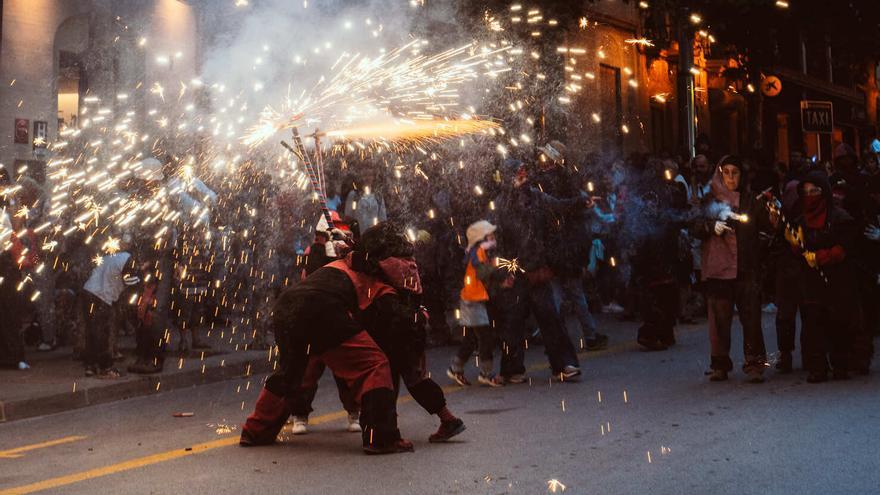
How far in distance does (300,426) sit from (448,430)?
1085 mm

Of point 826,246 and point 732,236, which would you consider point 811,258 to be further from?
point 732,236

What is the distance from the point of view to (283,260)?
1249 centimetres

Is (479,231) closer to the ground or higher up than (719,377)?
higher up

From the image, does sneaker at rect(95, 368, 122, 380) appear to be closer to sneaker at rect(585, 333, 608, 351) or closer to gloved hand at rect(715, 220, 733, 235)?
sneaker at rect(585, 333, 608, 351)

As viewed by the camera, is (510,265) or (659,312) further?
(659,312)

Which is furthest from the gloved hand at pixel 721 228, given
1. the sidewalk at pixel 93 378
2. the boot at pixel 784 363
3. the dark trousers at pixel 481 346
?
the sidewalk at pixel 93 378

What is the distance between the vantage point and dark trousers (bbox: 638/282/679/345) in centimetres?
1162

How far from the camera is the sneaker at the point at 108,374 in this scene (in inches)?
406

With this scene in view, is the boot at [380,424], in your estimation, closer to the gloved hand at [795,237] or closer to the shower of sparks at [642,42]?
the gloved hand at [795,237]

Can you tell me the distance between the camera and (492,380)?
375 inches

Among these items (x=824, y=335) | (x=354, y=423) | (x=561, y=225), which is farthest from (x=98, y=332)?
(x=824, y=335)

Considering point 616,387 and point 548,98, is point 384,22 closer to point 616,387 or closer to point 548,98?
point 616,387

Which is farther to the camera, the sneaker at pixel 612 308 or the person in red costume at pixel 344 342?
the sneaker at pixel 612 308

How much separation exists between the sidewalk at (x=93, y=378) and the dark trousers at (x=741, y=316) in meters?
4.55
